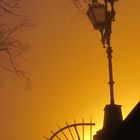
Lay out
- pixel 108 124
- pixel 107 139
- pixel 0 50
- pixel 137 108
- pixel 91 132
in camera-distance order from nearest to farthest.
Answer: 1. pixel 137 108
2. pixel 107 139
3. pixel 108 124
4. pixel 91 132
5. pixel 0 50

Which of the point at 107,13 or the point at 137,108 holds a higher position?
the point at 107,13

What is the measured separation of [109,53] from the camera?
35.9 feet

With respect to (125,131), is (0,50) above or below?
above

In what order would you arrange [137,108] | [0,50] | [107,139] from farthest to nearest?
[0,50] → [107,139] → [137,108]

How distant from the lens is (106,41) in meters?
11.0

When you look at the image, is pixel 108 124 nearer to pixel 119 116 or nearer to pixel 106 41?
pixel 119 116

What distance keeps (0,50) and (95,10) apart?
241 inches

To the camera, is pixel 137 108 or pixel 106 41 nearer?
pixel 137 108

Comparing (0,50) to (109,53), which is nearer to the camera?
(109,53)

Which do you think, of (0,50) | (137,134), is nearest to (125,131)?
(137,134)

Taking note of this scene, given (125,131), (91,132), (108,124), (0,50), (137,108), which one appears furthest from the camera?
(0,50)

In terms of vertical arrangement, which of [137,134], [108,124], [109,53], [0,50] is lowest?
[137,134]

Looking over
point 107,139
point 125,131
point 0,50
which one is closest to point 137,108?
point 125,131

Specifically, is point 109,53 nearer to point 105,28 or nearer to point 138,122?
point 105,28
